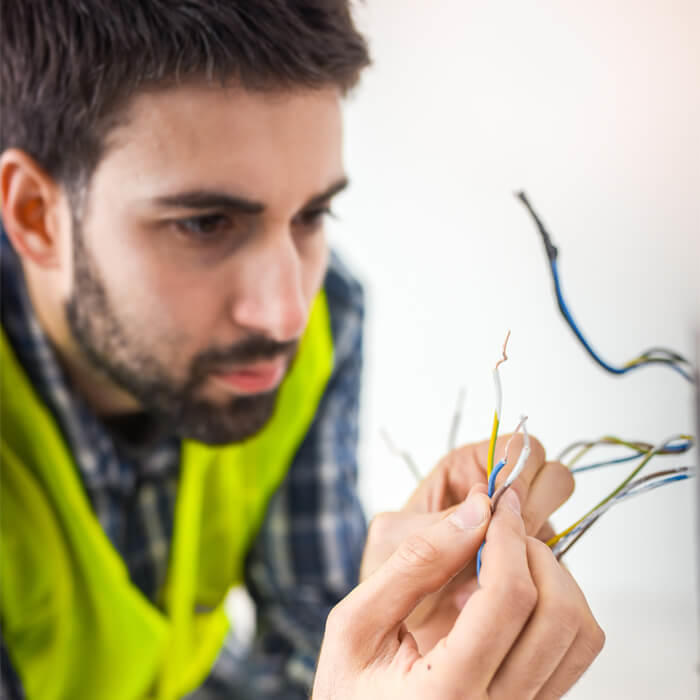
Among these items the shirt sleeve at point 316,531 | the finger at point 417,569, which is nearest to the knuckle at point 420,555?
the finger at point 417,569

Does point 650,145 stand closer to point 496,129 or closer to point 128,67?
point 496,129

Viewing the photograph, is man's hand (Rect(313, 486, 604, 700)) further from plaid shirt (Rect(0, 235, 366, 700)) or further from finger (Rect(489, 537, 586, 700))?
plaid shirt (Rect(0, 235, 366, 700))

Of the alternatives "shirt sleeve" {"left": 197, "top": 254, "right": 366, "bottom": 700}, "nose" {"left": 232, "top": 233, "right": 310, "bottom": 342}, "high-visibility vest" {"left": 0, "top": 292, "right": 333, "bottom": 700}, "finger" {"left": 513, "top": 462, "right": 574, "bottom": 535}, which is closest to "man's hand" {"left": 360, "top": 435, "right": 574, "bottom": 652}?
"finger" {"left": 513, "top": 462, "right": 574, "bottom": 535}

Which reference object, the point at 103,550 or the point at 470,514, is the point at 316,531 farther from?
the point at 470,514

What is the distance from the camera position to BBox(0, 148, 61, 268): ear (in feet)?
1.93

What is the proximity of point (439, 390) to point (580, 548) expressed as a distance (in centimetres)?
12

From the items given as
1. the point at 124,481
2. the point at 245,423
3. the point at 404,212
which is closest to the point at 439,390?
the point at 404,212

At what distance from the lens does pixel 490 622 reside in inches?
11.1

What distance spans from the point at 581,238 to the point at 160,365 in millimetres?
353

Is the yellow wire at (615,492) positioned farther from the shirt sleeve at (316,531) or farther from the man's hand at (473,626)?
the shirt sleeve at (316,531)

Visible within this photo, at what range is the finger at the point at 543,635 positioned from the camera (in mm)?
288

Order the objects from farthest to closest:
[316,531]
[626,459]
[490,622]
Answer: [316,531]
[626,459]
[490,622]

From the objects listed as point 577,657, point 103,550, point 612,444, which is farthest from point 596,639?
point 103,550

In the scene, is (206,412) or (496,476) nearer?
(496,476)
